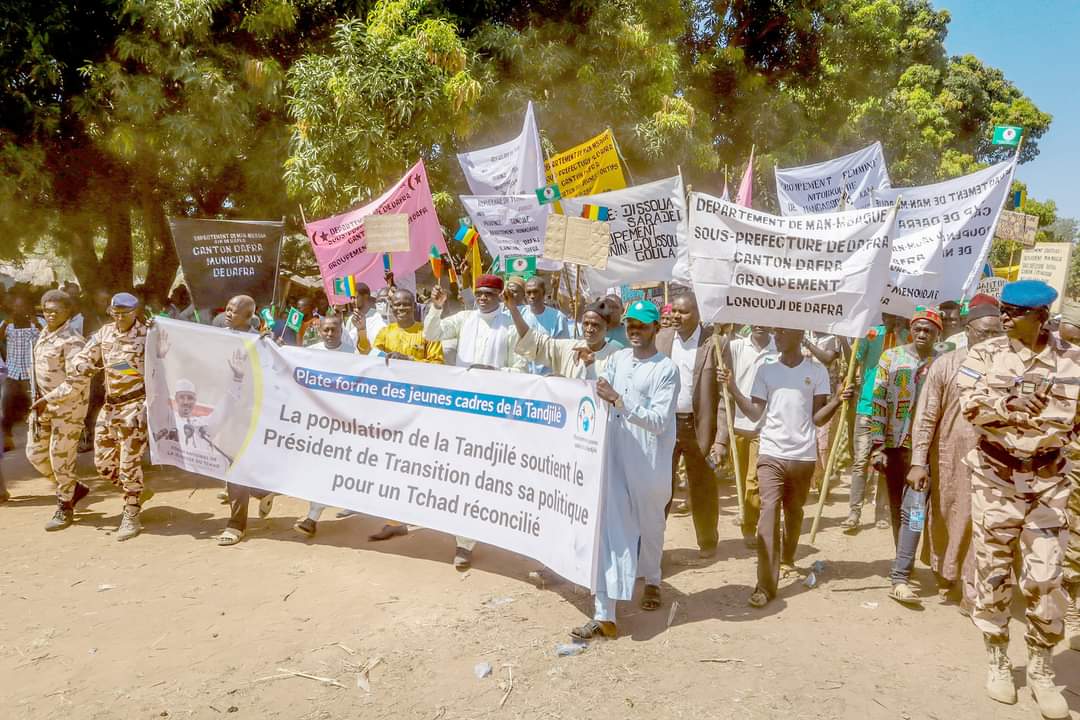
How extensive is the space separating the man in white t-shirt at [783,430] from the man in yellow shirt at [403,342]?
235 cm

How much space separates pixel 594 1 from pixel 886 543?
10.6 m

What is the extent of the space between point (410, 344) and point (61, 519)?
3493 mm

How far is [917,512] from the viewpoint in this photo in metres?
5.15

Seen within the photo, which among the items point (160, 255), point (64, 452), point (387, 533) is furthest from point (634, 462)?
point (160, 255)

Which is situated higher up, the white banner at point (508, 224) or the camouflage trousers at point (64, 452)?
the white banner at point (508, 224)

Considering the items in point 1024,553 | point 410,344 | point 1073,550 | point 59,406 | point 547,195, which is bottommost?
point 1073,550

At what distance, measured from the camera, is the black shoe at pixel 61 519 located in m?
6.72

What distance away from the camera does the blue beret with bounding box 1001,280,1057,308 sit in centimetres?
371

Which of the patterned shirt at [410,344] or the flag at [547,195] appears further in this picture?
the flag at [547,195]

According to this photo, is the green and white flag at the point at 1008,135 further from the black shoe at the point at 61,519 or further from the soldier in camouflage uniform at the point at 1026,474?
the black shoe at the point at 61,519

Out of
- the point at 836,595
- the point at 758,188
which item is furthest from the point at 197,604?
the point at 758,188

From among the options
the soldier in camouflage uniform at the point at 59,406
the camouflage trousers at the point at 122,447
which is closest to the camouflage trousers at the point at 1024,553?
the camouflage trousers at the point at 122,447

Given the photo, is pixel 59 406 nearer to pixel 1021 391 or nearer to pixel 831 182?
pixel 1021 391

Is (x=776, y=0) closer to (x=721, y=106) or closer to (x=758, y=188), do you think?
(x=721, y=106)
